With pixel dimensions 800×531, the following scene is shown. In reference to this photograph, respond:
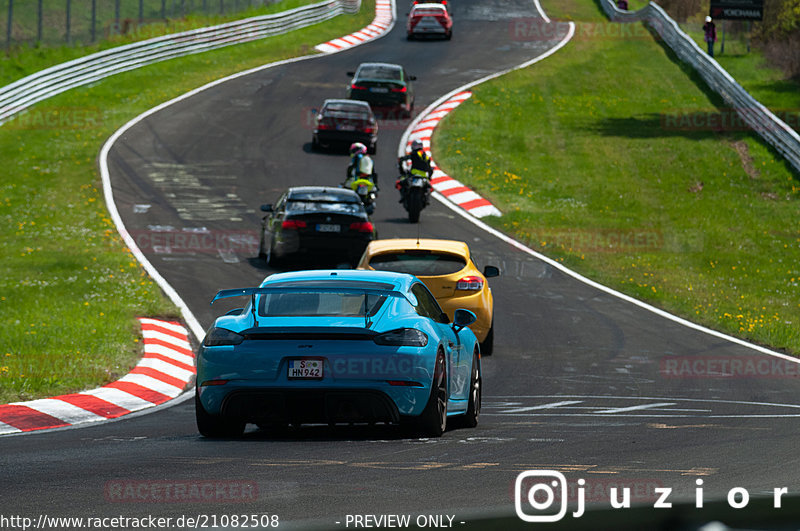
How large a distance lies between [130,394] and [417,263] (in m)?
4.34

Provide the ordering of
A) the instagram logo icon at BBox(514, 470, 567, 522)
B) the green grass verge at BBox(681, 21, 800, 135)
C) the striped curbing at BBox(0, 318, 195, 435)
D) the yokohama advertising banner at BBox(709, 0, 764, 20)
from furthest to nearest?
1. the yokohama advertising banner at BBox(709, 0, 764, 20)
2. the green grass verge at BBox(681, 21, 800, 135)
3. the striped curbing at BBox(0, 318, 195, 435)
4. the instagram logo icon at BBox(514, 470, 567, 522)

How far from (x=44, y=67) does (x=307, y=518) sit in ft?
132

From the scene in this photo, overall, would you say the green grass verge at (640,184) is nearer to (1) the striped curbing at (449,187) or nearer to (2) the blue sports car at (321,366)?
(1) the striped curbing at (449,187)

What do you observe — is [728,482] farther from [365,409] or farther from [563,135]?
[563,135]

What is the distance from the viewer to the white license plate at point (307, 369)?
9.00m

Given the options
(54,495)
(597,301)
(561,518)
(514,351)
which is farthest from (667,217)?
(561,518)

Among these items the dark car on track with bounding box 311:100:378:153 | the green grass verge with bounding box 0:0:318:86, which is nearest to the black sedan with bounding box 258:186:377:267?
the dark car on track with bounding box 311:100:378:153

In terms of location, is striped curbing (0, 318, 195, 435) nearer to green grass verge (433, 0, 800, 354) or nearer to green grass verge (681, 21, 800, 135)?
green grass verge (433, 0, 800, 354)

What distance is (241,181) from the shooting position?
1272 inches

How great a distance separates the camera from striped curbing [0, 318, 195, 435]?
11539mm

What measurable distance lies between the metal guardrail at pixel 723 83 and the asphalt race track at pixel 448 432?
455 inches

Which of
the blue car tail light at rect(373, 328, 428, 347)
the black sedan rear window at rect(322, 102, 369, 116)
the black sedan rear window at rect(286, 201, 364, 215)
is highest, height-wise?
the blue car tail light at rect(373, 328, 428, 347)

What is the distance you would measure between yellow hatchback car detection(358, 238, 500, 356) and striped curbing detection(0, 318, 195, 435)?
282cm

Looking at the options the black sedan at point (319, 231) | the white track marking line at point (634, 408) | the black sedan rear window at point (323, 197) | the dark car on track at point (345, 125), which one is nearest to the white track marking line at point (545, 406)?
the white track marking line at point (634, 408)
